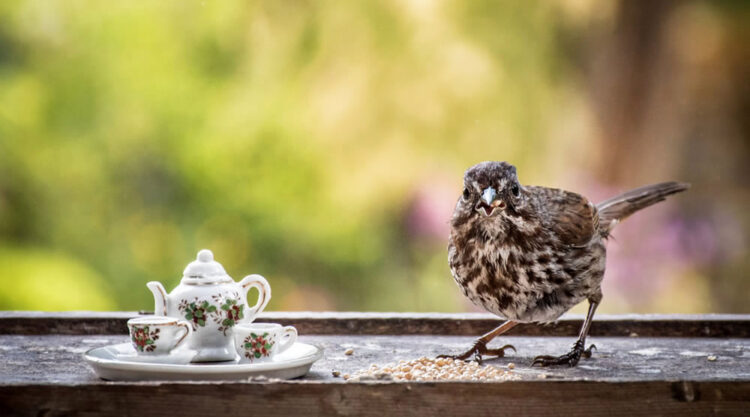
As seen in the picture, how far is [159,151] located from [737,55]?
10.5ft

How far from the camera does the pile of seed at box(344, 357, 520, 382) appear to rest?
8.21ft

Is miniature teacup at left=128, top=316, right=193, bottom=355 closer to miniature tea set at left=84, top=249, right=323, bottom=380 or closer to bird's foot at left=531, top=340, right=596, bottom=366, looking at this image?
A: miniature tea set at left=84, top=249, right=323, bottom=380

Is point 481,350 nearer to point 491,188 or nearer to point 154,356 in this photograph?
point 491,188

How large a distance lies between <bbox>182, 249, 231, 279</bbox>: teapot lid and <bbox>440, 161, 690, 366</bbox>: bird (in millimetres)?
725

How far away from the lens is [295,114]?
5398 millimetres

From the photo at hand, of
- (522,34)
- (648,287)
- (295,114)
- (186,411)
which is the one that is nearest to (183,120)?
(295,114)

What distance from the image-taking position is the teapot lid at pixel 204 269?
2641 millimetres

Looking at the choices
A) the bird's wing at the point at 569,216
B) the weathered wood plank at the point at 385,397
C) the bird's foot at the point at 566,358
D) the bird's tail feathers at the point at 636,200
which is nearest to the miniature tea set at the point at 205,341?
the weathered wood plank at the point at 385,397

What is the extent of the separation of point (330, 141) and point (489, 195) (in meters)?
2.76

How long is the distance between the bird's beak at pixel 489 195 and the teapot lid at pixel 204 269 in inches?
29.0

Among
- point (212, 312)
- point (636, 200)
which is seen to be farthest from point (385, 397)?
point (636, 200)

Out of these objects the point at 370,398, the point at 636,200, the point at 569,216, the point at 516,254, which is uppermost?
the point at 636,200

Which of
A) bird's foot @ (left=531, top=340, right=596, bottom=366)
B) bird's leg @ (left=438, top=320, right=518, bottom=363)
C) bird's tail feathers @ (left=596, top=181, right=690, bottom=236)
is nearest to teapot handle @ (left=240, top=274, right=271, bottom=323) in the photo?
bird's leg @ (left=438, top=320, right=518, bottom=363)

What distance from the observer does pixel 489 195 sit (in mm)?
2779
